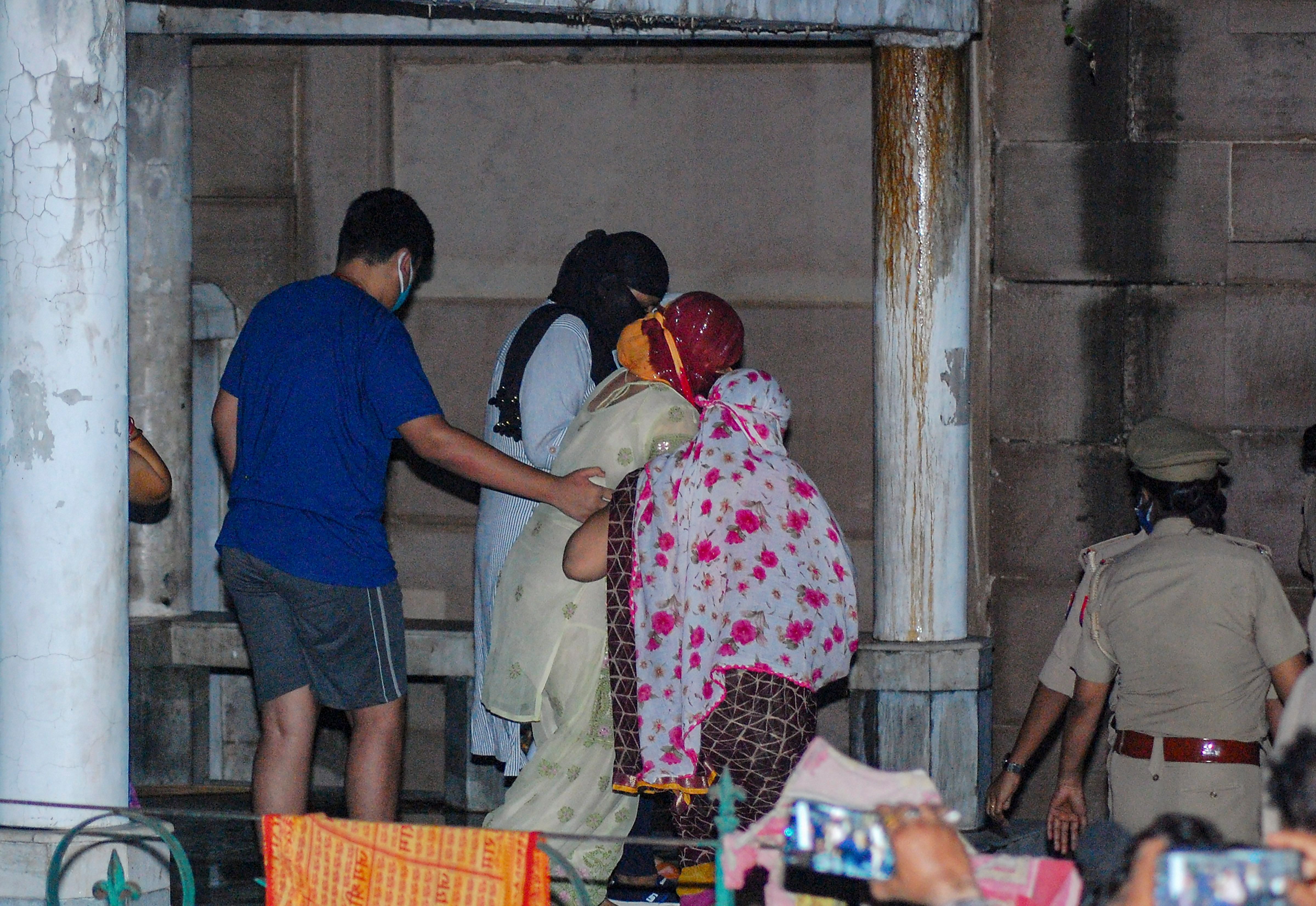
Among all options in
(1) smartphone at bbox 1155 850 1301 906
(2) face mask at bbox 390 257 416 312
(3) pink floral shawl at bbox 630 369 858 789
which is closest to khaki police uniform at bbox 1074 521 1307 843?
(3) pink floral shawl at bbox 630 369 858 789

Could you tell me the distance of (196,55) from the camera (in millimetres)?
6754

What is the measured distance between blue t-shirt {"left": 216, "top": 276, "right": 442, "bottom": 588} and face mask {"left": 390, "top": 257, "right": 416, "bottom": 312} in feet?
0.57

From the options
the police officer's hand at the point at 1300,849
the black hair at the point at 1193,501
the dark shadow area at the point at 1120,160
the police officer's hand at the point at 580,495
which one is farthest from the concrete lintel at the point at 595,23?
the police officer's hand at the point at 1300,849

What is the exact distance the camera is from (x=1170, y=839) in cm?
246

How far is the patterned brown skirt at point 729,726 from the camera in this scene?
423cm

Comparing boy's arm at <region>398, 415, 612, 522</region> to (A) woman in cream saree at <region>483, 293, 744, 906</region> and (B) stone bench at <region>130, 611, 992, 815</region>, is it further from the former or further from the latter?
(B) stone bench at <region>130, 611, 992, 815</region>

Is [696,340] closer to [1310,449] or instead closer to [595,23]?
[595,23]

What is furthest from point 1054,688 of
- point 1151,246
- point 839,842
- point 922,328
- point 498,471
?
point 1151,246

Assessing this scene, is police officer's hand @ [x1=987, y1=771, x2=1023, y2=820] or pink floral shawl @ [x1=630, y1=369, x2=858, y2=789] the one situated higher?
pink floral shawl @ [x1=630, y1=369, x2=858, y2=789]

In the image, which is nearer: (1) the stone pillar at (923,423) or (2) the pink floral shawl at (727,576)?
(2) the pink floral shawl at (727,576)

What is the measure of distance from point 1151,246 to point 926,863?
4022 millimetres

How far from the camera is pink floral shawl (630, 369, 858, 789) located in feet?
13.9

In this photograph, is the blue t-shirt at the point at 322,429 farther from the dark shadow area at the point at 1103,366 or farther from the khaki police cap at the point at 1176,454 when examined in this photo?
→ the dark shadow area at the point at 1103,366

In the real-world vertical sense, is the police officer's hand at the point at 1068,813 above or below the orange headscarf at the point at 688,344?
below
